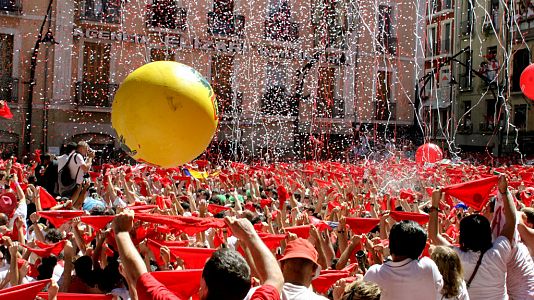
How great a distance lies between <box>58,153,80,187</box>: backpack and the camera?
8.02 metres

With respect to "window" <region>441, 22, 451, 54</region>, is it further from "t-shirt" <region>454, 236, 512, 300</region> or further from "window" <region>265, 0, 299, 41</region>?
"t-shirt" <region>454, 236, 512, 300</region>

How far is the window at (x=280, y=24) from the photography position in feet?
82.6

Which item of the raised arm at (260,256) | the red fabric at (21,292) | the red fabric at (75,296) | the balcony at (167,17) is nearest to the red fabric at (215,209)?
the red fabric at (75,296)

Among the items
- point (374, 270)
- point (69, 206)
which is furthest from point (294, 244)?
point (69, 206)

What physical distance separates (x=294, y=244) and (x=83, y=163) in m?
5.38

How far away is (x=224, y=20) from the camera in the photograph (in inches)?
974

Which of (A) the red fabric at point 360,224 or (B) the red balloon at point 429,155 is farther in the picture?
(B) the red balloon at point 429,155

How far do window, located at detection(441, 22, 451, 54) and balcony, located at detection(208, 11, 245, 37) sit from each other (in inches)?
444

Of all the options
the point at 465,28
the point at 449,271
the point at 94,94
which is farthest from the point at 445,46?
the point at 449,271

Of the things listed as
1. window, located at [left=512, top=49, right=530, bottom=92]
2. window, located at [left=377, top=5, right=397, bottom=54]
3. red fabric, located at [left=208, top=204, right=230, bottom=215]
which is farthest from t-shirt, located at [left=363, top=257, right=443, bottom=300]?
window, located at [left=512, top=49, right=530, bottom=92]

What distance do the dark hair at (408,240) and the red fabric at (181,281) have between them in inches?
40.9

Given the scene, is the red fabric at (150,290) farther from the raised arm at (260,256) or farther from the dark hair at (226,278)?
the raised arm at (260,256)

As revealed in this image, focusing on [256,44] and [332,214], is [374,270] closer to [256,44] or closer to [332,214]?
[332,214]

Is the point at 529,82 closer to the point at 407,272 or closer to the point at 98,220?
the point at 98,220
